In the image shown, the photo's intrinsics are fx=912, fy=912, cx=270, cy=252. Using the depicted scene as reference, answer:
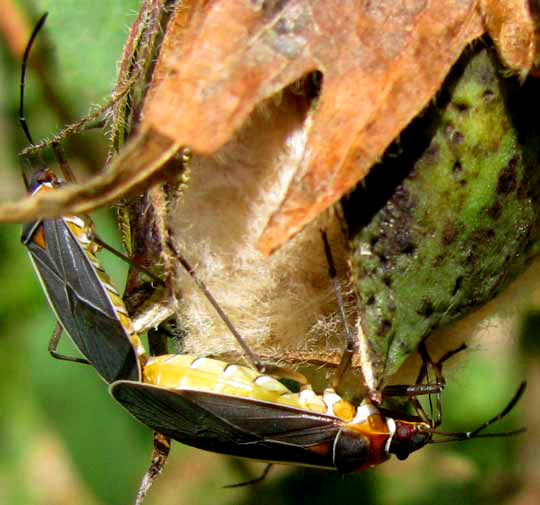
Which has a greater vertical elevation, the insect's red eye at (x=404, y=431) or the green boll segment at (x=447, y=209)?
the green boll segment at (x=447, y=209)

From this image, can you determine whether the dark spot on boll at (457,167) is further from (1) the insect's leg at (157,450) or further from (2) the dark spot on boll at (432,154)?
(1) the insect's leg at (157,450)

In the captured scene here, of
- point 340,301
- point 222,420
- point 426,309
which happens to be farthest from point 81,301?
point 426,309

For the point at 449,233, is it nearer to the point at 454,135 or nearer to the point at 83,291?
the point at 454,135

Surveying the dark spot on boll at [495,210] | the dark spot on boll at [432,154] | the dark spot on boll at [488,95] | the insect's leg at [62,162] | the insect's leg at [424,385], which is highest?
the insect's leg at [62,162]

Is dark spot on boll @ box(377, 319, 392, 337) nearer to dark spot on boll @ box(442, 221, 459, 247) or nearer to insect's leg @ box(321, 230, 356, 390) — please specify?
insect's leg @ box(321, 230, 356, 390)

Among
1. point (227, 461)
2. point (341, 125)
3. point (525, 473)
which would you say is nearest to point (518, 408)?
point (525, 473)

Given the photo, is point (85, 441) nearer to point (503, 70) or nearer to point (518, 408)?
point (518, 408)

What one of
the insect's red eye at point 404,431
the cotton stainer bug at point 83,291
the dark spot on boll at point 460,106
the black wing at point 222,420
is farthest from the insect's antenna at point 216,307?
the dark spot on boll at point 460,106
